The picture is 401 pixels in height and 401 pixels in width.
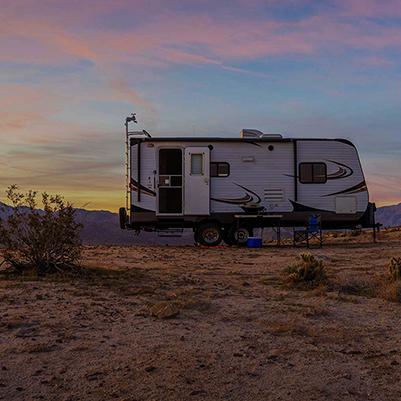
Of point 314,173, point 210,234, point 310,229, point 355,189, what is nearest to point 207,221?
point 210,234

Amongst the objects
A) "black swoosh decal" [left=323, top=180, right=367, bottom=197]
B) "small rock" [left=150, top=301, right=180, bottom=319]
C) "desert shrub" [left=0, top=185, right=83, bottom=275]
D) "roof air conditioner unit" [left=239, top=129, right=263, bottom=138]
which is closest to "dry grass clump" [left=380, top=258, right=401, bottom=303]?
"small rock" [left=150, top=301, right=180, bottom=319]

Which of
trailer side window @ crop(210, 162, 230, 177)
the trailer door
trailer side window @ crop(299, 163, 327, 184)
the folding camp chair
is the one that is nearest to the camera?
the folding camp chair

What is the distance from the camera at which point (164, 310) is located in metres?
4.94

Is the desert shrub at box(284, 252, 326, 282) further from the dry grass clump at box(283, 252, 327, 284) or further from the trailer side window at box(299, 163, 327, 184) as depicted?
the trailer side window at box(299, 163, 327, 184)

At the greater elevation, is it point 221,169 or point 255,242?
point 221,169

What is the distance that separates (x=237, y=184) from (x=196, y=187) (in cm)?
138

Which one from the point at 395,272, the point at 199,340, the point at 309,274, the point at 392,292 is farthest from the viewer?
the point at 309,274

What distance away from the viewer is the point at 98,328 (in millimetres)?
4480

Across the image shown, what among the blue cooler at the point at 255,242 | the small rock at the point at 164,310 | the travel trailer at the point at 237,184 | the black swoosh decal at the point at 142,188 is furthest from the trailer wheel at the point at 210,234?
the small rock at the point at 164,310

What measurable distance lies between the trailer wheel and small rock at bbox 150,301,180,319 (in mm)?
9444

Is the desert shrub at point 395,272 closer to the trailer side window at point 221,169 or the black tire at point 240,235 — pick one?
the black tire at point 240,235

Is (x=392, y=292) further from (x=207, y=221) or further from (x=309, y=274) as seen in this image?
(x=207, y=221)

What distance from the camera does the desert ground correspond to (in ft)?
10.4

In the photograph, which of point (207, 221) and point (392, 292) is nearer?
point (392, 292)
